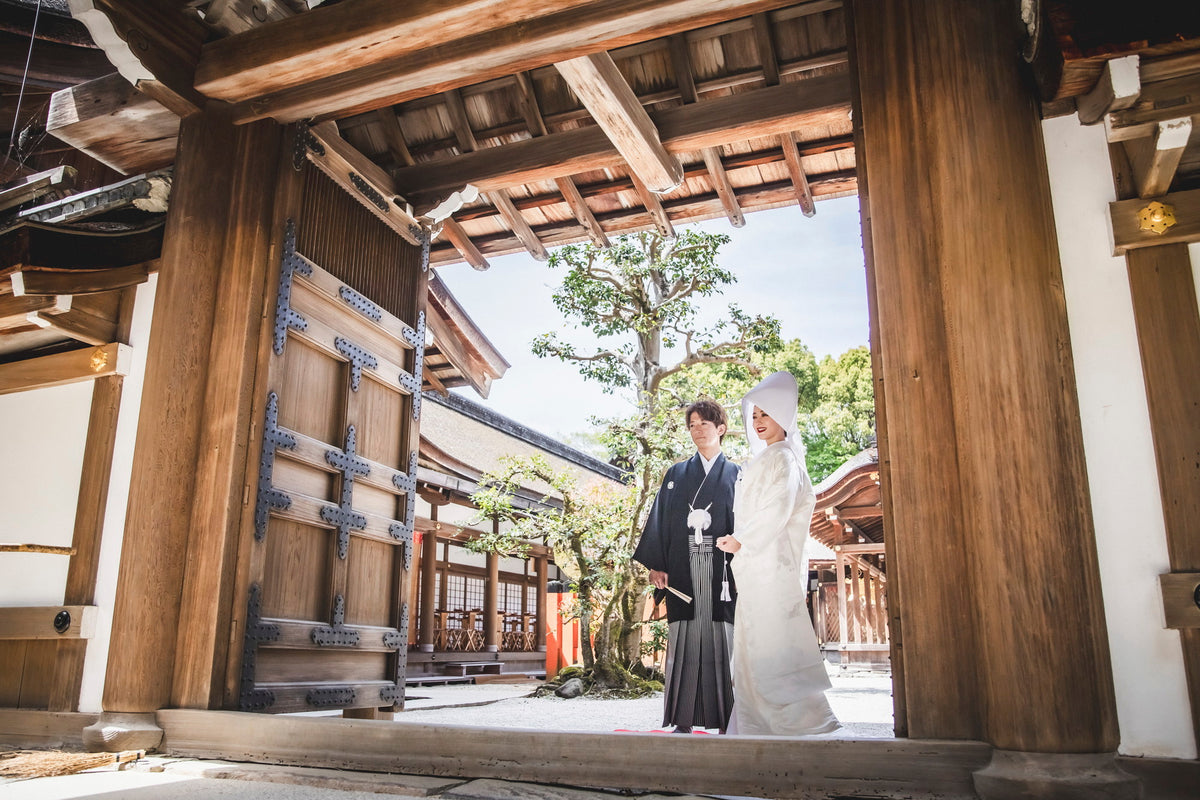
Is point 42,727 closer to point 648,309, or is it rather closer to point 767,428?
point 767,428

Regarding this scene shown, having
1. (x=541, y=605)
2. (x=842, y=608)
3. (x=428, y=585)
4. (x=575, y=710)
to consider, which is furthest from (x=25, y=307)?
(x=541, y=605)

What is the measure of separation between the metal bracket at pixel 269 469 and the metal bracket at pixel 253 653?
0.29 m

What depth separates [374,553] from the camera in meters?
4.96

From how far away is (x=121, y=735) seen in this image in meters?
3.45

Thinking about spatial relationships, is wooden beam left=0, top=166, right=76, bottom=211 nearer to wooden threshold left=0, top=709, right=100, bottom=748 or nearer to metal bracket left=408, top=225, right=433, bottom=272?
metal bracket left=408, top=225, right=433, bottom=272

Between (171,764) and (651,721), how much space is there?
3673 mm

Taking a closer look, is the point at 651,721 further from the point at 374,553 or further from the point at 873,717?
the point at 374,553

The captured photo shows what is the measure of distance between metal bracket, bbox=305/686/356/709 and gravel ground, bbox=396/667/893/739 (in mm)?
387

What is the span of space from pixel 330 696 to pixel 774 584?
2304 mm

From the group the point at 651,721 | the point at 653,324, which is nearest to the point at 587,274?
the point at 653,324

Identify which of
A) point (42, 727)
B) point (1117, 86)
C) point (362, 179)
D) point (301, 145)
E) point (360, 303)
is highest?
point (362, 179)

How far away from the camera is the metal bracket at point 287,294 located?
13.7 feet

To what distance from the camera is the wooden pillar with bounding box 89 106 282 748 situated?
3629 millimetres

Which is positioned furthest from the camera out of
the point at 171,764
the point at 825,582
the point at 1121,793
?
the point at 825,582
